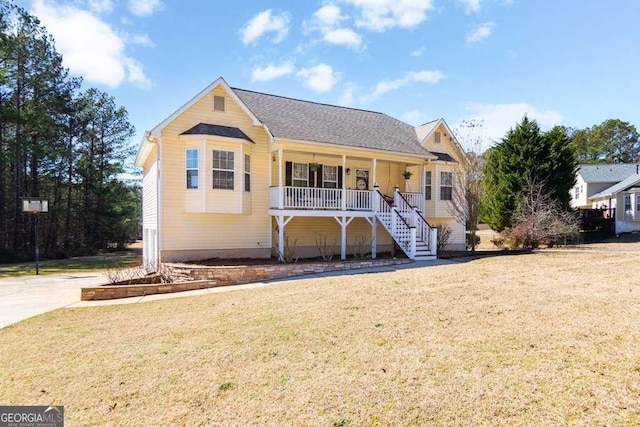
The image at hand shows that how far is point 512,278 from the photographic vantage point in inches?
361

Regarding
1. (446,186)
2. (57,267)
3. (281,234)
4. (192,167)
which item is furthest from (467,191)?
(57,267)

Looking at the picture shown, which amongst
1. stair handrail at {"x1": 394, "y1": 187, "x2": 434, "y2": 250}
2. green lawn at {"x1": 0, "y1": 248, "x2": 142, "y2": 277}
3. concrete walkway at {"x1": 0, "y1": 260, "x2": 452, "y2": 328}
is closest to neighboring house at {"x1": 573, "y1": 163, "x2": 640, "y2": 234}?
stair handrail at {"x1": 394, "y1": 187, "x2": 434, "y2": 250}

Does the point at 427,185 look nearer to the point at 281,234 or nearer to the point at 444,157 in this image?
the point at 444,157

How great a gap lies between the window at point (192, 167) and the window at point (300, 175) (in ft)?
13.8

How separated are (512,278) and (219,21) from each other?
13850 millimetres

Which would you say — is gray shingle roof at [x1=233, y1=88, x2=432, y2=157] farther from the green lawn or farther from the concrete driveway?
the green lawn

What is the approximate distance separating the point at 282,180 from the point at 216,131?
3.37 m

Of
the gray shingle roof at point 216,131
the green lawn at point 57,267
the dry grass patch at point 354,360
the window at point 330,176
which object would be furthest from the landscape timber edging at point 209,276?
the green lawn at point 57,267

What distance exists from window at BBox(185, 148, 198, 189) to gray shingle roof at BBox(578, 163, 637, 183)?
40.7 metres

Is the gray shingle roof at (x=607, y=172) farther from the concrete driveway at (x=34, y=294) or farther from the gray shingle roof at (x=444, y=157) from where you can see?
the concrete driveway at (x=34, y=294)

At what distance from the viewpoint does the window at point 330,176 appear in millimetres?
16469

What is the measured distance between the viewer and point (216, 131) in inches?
528

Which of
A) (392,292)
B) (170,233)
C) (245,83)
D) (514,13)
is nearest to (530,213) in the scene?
(514,13)

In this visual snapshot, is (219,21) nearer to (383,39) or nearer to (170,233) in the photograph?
(383,39)
